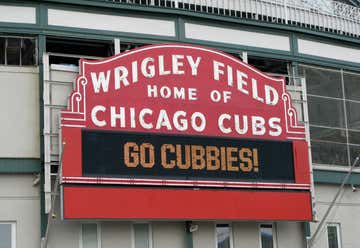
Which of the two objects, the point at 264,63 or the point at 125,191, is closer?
the point at 125,191

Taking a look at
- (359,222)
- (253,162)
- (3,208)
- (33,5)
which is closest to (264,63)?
(253,162)

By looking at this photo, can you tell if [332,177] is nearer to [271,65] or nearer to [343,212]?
[343,212]

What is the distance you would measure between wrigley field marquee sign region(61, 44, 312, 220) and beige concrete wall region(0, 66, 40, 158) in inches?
39.0

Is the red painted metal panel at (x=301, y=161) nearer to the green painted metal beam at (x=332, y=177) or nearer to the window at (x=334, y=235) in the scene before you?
the green painted metal beam at (x=332, y=177)

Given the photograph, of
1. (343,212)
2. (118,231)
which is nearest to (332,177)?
(343,212)

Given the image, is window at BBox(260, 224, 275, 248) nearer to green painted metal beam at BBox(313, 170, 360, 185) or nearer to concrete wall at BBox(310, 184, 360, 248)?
concrete wall at BBox(310, 184, 360, 248)

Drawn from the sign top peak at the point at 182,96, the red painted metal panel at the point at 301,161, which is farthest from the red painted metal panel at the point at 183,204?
the sign top peak at the point at 182,96

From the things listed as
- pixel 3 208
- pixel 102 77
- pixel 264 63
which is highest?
pixel 264 63

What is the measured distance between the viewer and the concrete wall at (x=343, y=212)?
24266 mm

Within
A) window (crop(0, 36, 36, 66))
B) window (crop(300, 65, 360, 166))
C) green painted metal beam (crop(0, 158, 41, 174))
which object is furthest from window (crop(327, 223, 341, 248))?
window (crop(0, 36, 36, 66))

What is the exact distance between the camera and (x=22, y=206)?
2009 centimetres

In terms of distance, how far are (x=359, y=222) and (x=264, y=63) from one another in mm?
5666

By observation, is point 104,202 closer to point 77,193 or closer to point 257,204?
point 77,193

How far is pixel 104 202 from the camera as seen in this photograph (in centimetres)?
2009
